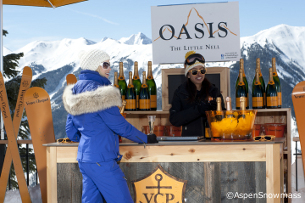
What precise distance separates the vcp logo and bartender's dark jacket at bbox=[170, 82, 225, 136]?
0.53m

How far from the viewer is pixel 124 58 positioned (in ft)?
35.8

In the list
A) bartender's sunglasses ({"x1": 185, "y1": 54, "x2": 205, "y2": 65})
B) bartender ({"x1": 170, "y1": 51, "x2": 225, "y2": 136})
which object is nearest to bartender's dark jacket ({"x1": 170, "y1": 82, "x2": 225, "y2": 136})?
bartender ({"x1": 170, "y1": 51, "x2": 225, "y2": 136})

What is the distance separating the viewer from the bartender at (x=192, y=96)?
2246 millimetres

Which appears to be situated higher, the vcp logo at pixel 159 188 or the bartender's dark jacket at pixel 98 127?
the bartender's dark jacket at pixel 98 127

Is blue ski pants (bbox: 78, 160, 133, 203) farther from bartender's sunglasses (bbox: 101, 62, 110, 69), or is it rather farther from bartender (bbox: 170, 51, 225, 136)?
bartender (bbox: 170, 51, 225, 136)

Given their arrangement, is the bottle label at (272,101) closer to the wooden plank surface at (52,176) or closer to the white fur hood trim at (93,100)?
the white fur hood trim at (93,100)

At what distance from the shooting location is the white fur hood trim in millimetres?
1584

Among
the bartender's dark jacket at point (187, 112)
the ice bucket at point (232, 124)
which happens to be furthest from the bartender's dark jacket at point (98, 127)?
the bartender's dark jacket at point (187, 112)

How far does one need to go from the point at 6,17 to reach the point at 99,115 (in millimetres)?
10728

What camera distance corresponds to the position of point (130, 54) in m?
10.8

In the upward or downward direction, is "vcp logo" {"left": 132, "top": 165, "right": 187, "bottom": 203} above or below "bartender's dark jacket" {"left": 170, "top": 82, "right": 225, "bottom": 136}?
below

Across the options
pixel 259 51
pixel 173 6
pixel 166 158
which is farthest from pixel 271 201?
pixel 259 51

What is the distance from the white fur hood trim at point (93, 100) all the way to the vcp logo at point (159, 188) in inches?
18.1

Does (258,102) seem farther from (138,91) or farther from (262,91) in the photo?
(138,91)
